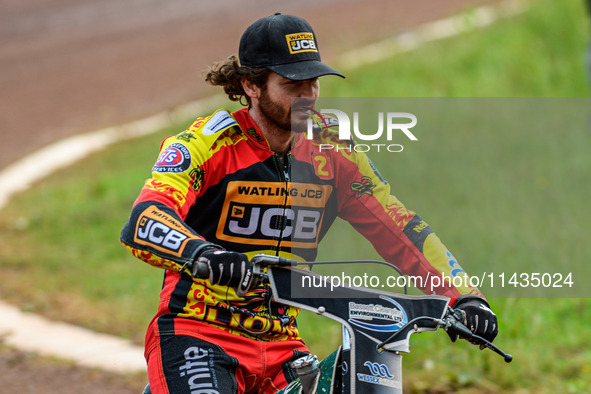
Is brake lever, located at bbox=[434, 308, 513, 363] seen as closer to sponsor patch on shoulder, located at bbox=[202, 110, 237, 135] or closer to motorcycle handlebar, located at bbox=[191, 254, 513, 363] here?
motorcycle handlebar, located at bbox=[191, 254, 513, 363]

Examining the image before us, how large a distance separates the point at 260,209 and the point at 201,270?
73 cm

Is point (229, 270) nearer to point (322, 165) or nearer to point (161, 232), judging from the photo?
point (161, 232)

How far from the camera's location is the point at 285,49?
3293mm

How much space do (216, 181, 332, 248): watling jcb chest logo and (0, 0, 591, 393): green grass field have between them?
0.15m

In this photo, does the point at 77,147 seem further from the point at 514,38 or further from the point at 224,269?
the point at 224,269

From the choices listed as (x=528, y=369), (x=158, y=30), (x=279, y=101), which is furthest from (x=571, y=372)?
(x=158, y=30)

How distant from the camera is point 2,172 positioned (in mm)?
12930

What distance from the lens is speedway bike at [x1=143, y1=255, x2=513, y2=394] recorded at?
2.68 meters

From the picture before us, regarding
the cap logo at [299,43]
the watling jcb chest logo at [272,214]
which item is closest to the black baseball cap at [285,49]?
the cap logo at [299,43]

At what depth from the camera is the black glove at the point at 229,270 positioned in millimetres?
2631

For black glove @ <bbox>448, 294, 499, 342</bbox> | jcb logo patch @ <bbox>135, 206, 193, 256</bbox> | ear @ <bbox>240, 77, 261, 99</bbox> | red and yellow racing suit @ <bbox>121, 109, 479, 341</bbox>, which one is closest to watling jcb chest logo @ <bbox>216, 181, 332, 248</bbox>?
red and yellow racing suit @ <bbox>121, 109, 479, 341</bbox>

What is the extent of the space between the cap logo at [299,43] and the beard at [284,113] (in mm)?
185

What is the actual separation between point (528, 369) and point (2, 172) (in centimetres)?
931

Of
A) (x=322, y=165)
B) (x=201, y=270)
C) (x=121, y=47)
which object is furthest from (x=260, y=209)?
(x=121, y=47)
